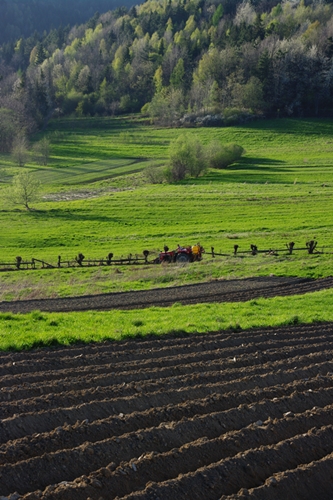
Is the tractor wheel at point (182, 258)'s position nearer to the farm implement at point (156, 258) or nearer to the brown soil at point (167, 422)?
the farm implement at point (156, 258)

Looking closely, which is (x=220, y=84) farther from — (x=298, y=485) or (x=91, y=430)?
(x=298, y=485)

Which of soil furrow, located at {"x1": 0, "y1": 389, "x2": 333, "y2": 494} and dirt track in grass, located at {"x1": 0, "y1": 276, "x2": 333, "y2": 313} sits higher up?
soil furrow, located at {"x1": 0, "y1": 389, "x2": 333, "y2": 494}

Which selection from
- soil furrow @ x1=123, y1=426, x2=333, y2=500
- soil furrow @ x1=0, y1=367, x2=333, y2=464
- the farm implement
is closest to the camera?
soil furrow @ x1=123, y1=426, x2=333, y2=500

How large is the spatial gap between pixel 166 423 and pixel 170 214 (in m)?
58.5

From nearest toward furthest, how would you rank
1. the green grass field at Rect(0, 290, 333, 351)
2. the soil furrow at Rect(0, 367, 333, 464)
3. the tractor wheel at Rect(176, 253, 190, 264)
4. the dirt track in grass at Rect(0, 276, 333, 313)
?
the soil furrow at Rect(0, 367, 333, 464) < the green grass field at Rect(0, 290, 333, 351) < the dirt track in grass at Rect(0, 276, 333, 313) < the tractor wheel at Rect(176, 253, 190, 264)

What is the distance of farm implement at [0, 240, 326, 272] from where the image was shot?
44875 mm

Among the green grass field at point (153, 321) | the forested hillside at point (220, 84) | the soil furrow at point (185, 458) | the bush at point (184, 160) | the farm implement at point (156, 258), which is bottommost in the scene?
the farm implement at point (156, 258)

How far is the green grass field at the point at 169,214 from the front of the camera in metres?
41.5

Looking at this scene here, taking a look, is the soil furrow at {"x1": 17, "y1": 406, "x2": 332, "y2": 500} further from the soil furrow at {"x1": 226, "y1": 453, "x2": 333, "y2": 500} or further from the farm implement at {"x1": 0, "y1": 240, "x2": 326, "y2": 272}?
the farm implement at {"x1": 0, "y1": 240, "x2": 326, "y2": 272}

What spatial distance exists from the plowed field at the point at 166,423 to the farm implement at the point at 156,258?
1026 inches

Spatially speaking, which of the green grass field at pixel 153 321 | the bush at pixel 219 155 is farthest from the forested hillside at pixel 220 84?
the green grass field at pixel 153 321

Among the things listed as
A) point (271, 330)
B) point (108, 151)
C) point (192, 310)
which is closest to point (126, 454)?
point (271, 330)

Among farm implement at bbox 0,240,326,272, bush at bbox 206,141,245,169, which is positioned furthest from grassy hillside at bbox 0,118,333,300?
bush at bbox 206,141,245,169

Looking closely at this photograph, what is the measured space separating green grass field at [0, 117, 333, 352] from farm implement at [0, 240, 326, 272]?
3.26 feet
